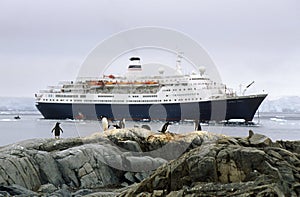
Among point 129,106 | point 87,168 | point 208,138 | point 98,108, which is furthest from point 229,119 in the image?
point 87,168

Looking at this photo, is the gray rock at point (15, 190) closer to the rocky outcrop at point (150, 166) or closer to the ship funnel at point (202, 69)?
the rocky outcrop at point (150, 166)

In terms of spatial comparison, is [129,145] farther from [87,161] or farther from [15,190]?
[15,190]

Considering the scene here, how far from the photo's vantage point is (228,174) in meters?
5.83

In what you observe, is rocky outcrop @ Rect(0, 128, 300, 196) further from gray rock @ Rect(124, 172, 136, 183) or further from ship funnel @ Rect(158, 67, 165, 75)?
ship funnel @ Rect(158, 67, 165, 75)

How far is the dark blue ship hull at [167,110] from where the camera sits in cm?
5019

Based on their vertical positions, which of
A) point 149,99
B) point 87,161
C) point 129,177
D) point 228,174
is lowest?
point 129,177

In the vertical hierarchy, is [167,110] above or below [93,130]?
above

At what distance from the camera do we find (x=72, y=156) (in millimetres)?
11719

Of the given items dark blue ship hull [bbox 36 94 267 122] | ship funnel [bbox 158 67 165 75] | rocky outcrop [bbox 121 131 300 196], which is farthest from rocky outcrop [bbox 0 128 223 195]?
ship funnel [bbox 158 67 165 75]

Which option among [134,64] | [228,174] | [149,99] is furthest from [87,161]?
[134,64]

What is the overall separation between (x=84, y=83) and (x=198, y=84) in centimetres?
1490

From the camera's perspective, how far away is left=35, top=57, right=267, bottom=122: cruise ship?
167 feet

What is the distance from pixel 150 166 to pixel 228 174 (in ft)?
23.4

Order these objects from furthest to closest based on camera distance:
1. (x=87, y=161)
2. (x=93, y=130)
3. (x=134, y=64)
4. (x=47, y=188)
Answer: (x=134, y=64) < (x=93, y=130) < (x=87, y=161) < (x=47, y=188)
